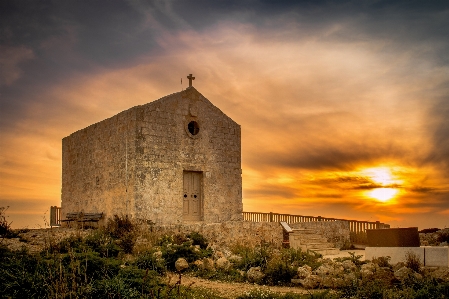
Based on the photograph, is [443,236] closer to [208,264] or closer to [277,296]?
[208,264]

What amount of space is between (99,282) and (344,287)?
18.3ft

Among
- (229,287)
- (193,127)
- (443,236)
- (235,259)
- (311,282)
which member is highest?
(193,127)

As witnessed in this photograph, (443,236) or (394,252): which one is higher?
(443,236)

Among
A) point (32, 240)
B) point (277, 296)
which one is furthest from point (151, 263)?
point (32, 240)

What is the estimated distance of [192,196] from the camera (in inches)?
780

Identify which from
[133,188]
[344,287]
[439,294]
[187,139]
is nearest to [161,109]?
[187,139]

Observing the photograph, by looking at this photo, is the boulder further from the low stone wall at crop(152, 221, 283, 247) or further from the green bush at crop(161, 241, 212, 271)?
the low stone wall at crop(152, 221, 283, 247)

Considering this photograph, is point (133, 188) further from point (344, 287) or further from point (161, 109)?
point (344, 287)

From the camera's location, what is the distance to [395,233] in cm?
1334

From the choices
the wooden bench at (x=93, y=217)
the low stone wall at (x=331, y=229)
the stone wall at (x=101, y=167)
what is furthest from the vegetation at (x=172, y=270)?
the low stone wall at (x=331, y=229)

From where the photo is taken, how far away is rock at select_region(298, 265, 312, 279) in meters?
11.7

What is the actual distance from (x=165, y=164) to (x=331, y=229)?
24.8 ft

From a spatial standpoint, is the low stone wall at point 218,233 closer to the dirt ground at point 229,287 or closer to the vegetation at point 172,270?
the vegetation at point 172,270

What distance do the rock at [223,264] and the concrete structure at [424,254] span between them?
172 inches
